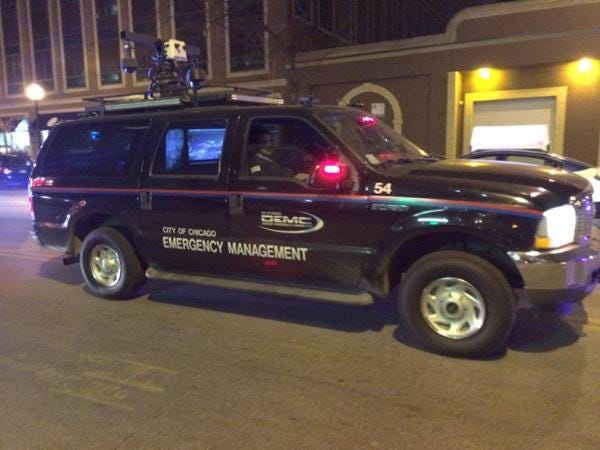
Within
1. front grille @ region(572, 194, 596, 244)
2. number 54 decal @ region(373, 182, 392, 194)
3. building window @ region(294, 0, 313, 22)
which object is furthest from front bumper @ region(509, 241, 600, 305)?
building window @ region(294, 0, 313, 22)

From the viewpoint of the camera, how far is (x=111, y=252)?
6238 millimetres

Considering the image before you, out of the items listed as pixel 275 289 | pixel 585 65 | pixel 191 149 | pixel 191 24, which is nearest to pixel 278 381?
pixel 275 289

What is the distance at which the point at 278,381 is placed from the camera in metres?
4.00

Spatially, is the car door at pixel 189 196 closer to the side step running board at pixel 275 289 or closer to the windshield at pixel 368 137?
the side step running board at pixel 275 289

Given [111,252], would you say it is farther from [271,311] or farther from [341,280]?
[341,280]

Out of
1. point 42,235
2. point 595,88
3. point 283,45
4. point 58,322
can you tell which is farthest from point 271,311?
point 283,45

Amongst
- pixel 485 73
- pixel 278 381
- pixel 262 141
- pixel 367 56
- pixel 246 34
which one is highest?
pixel 246 34

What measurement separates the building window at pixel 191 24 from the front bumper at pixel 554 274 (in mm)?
22769

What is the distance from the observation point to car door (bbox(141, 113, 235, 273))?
17.4ft

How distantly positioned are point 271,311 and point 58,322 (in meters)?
2.06

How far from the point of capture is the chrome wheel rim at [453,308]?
4.27 m

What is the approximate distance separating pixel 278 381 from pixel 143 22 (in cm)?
2630

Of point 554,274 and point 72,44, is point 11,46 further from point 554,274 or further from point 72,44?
point 554,274

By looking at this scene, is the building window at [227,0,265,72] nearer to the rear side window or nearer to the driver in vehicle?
the rear side window
